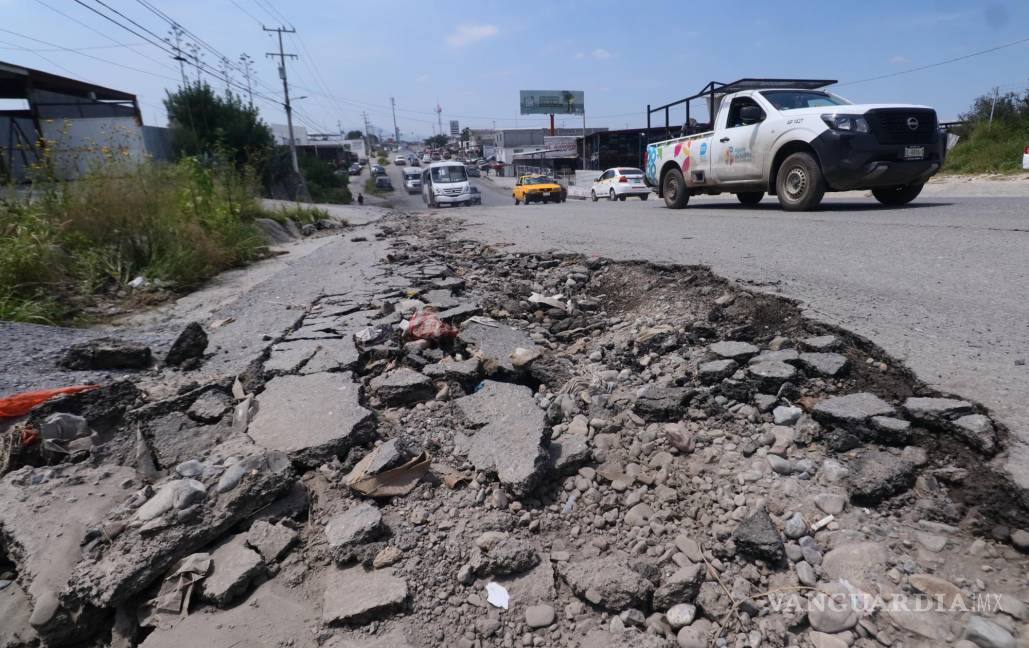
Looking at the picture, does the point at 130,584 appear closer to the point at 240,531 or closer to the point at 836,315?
the point at 240,531

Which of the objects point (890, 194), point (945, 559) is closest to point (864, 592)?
point (945, 559)

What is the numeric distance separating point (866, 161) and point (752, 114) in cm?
177

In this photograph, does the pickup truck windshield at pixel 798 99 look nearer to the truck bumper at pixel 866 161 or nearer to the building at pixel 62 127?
the truck bumper at pixel 866 161

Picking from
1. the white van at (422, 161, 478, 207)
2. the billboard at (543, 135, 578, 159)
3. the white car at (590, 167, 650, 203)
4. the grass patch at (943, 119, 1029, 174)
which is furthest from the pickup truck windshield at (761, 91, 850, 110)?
the billboard at (543, 135, 578, 159)

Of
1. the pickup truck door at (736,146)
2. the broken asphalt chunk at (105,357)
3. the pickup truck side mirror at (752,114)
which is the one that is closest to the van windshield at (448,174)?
the pickup truck door at (736,146)

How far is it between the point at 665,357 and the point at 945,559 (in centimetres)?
154

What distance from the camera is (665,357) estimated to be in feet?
9.41

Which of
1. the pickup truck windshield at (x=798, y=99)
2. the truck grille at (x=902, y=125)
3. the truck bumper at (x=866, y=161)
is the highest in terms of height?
the pickup truck windshield at (x=798, y=99)

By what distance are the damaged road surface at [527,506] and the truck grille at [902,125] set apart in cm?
548

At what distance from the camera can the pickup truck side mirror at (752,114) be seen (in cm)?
783

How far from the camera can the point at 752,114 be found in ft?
25.8

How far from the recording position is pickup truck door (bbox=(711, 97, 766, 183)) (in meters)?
7.99

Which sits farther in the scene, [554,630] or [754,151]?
[754,151]

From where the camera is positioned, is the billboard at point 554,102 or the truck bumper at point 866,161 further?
the billboard at point 554,102
